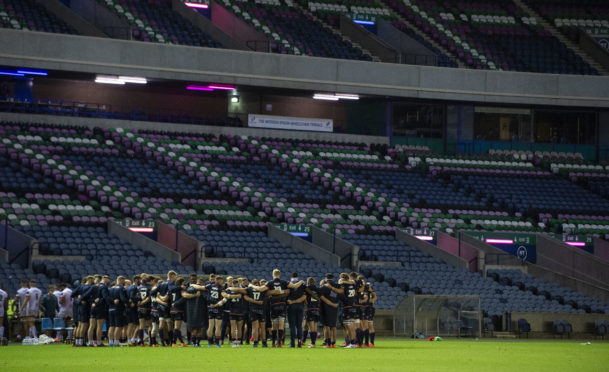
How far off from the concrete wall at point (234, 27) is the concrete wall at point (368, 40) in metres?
6.30

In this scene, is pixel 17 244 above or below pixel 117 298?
above

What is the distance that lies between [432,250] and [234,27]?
1896 cm

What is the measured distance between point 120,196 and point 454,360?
81.2 feet

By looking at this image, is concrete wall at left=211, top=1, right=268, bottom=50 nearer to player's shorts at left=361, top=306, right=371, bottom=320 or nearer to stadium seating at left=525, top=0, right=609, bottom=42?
stadium seating at left=525, top=0, right=609, bottom=42

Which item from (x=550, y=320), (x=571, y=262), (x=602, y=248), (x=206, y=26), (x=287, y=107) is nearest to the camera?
(x=550, y=320)

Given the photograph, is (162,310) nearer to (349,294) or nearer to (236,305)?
(236,305)

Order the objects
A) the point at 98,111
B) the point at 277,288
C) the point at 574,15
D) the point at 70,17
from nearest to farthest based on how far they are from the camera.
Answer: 1. the point at 277,288
2. the point at 70,17
3. the point at 98,111
4. the point at 574,15

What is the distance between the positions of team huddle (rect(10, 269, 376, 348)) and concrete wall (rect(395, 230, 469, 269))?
56.4 feet

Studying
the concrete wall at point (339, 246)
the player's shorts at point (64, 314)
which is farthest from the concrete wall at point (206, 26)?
the player's shorts at point (64, 314)

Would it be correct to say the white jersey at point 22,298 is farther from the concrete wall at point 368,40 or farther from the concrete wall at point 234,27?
the concrete wall at point 368,40

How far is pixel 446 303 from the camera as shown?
116ft

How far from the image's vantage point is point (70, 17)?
5216 cm

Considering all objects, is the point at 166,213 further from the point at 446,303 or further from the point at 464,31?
the point at 464,31

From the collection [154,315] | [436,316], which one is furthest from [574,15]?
Answer: [154,315]
